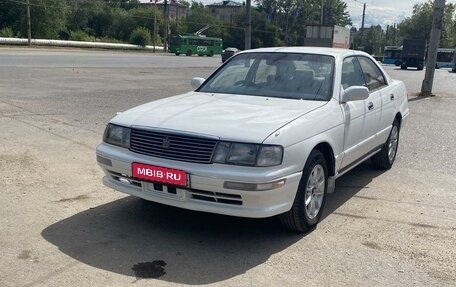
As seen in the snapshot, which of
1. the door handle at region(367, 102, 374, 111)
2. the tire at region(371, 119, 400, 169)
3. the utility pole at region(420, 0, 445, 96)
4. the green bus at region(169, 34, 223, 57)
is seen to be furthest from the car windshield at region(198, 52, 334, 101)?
the green bus at region(169, 34, 223, 57)

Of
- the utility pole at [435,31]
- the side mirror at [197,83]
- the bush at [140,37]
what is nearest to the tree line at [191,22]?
the bush at [140,37]

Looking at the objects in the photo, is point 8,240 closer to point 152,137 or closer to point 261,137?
point 152,137

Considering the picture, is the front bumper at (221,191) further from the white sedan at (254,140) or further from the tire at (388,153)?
the tire at (388,153)

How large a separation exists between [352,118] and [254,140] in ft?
5.50

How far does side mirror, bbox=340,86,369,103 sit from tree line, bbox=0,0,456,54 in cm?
6147

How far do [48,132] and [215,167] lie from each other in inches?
203

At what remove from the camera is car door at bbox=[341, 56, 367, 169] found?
4930 millimetres

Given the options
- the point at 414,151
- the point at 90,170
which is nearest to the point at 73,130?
Result: the point at 90,170

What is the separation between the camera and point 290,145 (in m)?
3.88

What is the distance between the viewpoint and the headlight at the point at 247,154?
3.74m

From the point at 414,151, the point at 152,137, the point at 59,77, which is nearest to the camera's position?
the point at 152,137

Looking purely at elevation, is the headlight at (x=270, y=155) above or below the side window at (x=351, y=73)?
below

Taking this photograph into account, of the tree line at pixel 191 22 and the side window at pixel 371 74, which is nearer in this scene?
the side window at pixel 371 74

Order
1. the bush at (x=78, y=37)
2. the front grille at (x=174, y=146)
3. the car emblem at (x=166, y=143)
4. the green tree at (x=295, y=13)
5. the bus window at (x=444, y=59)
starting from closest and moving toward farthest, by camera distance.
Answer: the front grille at (x=174, y=146), the car emblem at (x=166, y=143), the bus window at (x=444, y=59), the bush at (x=78, y=37), the green tree at (x=295, y=13)
